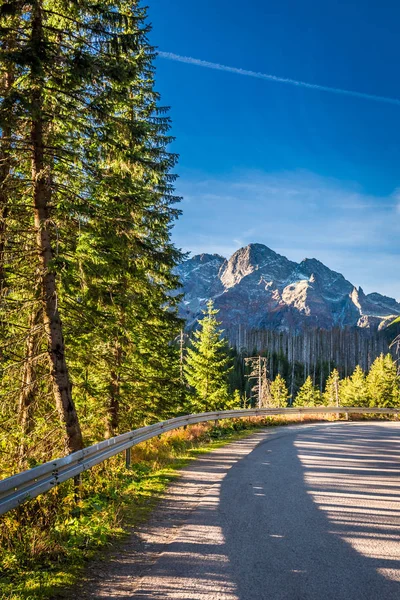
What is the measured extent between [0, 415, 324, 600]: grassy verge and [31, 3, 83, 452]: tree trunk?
128 centimetres

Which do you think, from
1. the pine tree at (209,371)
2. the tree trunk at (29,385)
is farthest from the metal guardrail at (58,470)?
the pine tree at (209,371)

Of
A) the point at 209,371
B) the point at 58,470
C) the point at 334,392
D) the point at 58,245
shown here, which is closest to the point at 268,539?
the point at 58,470

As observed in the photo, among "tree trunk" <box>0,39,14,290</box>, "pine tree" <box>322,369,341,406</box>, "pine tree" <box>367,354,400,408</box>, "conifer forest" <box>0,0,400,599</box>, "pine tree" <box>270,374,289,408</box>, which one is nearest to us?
"conifer forest" <box>0,0,400,599</box>

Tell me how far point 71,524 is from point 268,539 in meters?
2.71

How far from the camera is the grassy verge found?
14.3ft

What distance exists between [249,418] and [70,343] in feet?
45.3

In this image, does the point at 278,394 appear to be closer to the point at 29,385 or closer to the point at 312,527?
the point at 29,385

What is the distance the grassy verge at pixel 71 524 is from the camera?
4.36m

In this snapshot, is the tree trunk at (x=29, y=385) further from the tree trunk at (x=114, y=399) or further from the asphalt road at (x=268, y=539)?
the tree trunk at (x=114, y=399)

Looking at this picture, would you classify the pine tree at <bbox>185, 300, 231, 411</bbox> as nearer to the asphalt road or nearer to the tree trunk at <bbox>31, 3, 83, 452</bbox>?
the asphalt road

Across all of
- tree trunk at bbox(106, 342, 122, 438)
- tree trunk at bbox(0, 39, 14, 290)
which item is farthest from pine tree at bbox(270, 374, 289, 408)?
tree trunk at bbox(0, 39, 14, 290)

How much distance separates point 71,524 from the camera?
5898 mm

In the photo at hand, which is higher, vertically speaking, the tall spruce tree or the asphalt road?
the tall spruce tree

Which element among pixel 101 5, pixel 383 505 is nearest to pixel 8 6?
pixel 101 5
